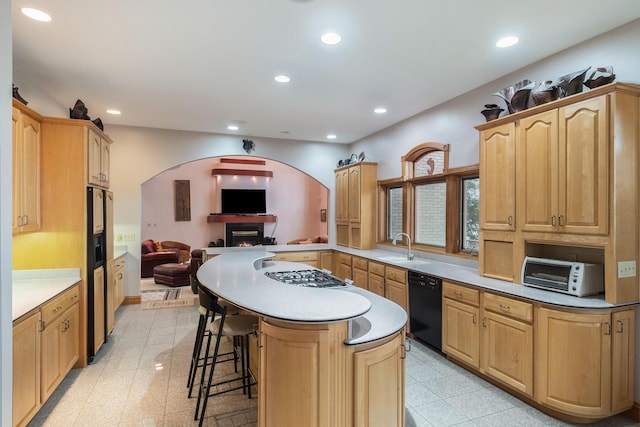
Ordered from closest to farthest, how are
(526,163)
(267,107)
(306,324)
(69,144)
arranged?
1. (306,324)
2. (526,163)
3. (69,144)
4. (267,107)

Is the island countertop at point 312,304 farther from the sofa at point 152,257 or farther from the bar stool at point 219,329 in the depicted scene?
the sofa at point 152,257

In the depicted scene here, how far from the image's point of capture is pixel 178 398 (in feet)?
8.84

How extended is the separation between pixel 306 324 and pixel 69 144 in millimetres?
2962

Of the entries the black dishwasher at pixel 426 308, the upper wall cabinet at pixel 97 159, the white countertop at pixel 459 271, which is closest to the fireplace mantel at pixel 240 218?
the white countertop at pixel 459 271

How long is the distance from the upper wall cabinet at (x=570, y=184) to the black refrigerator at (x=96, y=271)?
3.83 m

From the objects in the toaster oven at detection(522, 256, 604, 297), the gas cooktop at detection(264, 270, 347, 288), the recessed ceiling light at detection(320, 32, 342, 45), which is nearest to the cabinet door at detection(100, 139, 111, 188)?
the gas cooktop at detection(264, 270, 347, 288)

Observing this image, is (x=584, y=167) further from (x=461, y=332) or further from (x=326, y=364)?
(x=326, y=364)

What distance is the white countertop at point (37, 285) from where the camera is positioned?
233 centimetres

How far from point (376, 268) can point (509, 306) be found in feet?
6.85

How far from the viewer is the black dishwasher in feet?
11.5

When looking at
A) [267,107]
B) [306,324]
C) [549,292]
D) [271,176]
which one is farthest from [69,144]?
[271,176]

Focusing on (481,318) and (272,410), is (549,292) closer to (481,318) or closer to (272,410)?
(481,318)

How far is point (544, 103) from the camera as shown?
2.71m

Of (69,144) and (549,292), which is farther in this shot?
(69,144)
